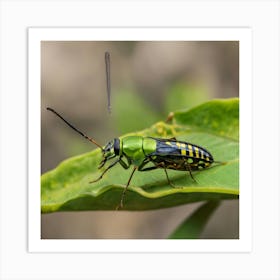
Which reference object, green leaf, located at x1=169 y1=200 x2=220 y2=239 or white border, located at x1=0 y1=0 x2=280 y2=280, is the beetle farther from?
white border, located at x1=0 y1=0 x2=280 y2=280

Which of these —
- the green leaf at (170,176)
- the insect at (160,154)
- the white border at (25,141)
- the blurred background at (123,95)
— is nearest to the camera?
the green leaf at (170,176)

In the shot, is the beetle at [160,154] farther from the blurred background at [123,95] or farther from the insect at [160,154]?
the blurred background at [123,95]

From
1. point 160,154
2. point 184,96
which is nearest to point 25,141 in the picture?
point 160,154

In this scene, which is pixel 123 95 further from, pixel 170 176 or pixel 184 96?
pixel 170 176
